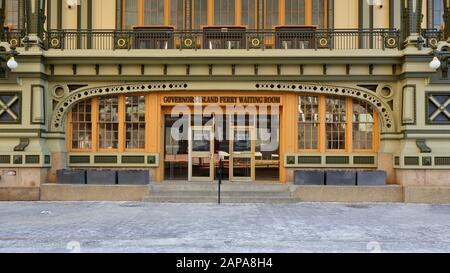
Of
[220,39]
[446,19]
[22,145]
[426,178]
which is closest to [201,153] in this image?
[220,39]

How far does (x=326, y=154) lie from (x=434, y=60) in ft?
16.1

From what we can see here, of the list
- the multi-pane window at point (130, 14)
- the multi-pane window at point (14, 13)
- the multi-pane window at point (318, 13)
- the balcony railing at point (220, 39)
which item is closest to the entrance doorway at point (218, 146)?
the balcony railing at point (220, 39)

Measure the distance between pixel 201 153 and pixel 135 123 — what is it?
2.87m

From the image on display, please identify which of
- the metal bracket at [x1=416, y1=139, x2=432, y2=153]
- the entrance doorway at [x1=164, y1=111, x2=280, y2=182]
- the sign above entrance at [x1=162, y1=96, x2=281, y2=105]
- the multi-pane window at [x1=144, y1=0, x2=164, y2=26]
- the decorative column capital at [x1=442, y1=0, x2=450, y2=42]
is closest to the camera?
the metal bracket at [x1=416, y1=139, x2=432, y2=153]

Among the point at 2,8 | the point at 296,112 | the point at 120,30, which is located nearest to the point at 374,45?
the point at 296,112

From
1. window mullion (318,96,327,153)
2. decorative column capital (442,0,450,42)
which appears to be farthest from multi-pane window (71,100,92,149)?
decorative column capital (442,0,450,42)

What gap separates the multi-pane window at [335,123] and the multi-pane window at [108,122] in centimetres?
717

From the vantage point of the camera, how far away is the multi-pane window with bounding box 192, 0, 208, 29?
17.0 metres

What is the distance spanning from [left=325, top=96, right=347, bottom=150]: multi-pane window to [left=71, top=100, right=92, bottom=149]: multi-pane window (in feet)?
30.4

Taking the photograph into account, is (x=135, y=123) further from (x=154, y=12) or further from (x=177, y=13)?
(x=177, y=13)

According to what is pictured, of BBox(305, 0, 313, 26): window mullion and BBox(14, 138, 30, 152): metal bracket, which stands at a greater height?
BBox(305, 0, 313, 26): window mullion

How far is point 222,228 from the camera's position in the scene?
984 centimetres

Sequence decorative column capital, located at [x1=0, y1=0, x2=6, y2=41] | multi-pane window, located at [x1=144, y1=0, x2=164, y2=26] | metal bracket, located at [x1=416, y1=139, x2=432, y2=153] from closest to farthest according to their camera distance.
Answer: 1. metal bracket, located at [x1=416, y1=139, x2=432, y2=153]
2. decorative column capital, located at [x1=0, y1=0, x2=6, y2=41]
3. multi-pane window, located at [x1=144, y1=0, x2=164, y2=26]

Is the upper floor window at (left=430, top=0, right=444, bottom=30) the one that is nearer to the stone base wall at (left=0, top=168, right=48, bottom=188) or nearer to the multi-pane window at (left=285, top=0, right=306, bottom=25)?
the multi-pane window at (left=285, top=0, right=306, bottom=25)
